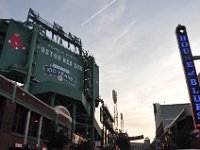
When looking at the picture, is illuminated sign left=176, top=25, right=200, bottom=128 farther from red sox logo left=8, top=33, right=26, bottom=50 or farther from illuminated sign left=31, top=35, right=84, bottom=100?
red sox logo left=8, top=33, right=26, bottom=50

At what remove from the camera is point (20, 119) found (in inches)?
1017

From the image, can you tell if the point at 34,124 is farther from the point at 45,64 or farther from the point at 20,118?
the point at 45,64

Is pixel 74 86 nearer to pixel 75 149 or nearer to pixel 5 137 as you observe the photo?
pixel 75 149

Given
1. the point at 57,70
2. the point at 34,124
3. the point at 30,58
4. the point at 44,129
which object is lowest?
the point at 44,129

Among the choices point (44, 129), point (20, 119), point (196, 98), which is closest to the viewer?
point (20, 119)

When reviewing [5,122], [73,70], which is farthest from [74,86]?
[5,122]

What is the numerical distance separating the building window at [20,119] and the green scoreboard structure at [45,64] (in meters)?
25.9

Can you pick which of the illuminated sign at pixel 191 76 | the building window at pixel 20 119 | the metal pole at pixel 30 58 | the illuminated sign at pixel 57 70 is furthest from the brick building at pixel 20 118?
the illuminated sign at pixel 57 70

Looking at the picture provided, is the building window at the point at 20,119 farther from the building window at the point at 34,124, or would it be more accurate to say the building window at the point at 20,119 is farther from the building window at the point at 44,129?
the building window at the point at 44,129

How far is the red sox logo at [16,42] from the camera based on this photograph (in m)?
52.6

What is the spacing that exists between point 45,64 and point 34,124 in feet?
96.2

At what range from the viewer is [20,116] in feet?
84.9

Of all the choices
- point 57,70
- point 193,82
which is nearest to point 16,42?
point 57,70

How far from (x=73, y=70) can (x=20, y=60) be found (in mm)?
14547
